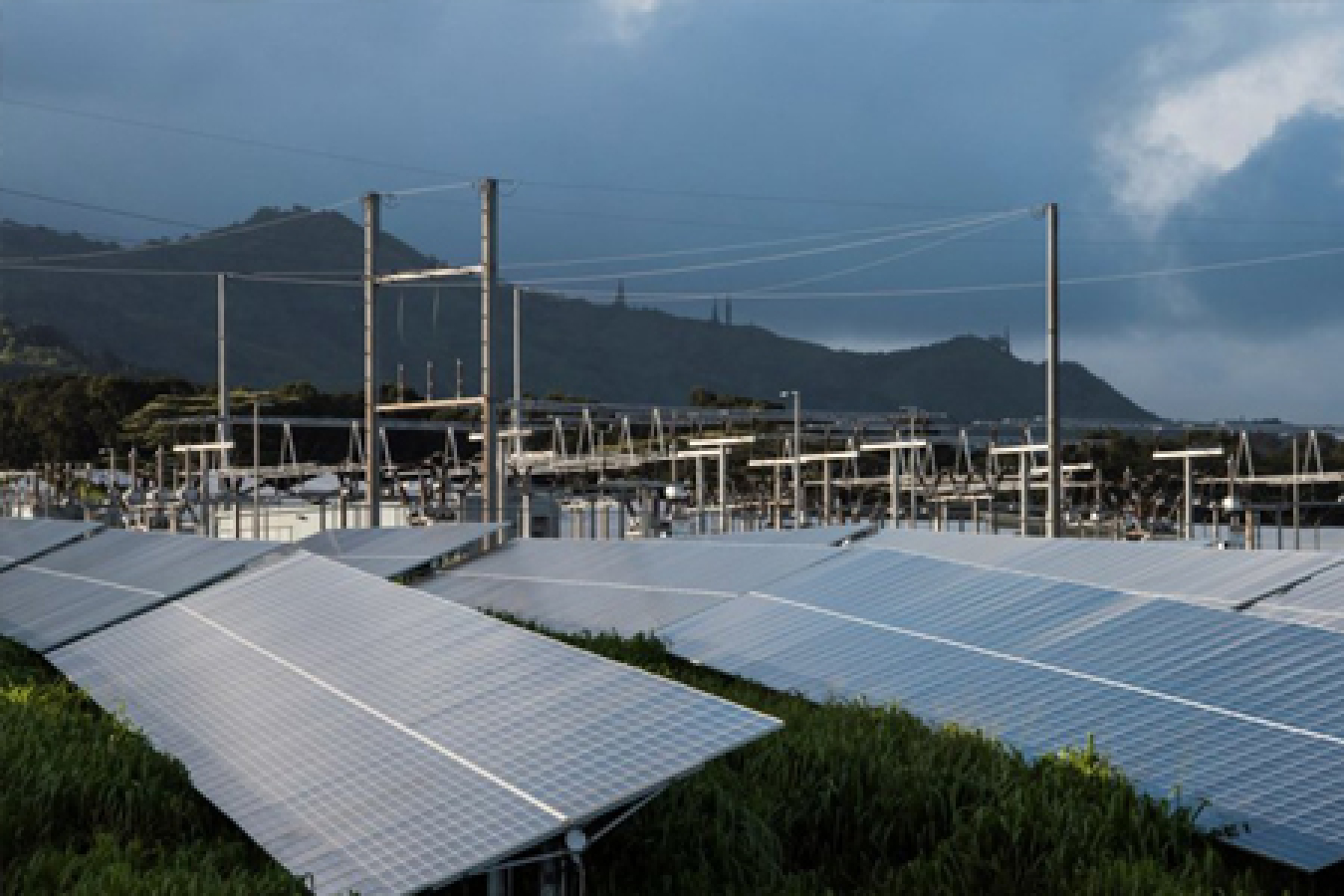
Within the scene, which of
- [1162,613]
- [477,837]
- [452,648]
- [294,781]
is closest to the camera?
[477,837]

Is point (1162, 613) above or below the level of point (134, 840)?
above

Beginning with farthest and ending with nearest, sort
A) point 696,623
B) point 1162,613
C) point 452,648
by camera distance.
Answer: point 696,623, point 1162,613, point 452,648

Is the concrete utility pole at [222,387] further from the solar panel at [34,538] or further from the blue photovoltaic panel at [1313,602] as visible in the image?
the blue photovoltaic panel at [1313,602]

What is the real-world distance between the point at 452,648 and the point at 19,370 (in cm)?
9410

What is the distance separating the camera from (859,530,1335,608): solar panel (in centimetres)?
1470

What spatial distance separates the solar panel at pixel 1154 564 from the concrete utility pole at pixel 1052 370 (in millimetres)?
8110

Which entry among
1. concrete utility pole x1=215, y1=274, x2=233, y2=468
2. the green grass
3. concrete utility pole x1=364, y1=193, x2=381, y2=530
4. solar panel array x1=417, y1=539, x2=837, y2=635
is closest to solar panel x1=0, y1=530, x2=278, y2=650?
solar panel array x1=417, y1=539, x2=837, y2=635

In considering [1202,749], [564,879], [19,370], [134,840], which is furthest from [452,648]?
[19,370]

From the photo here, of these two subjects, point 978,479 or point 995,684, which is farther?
point 978,479

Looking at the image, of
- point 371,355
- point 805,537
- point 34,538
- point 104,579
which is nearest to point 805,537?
point 805,537

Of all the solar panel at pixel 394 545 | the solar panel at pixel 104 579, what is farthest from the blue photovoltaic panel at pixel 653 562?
the solar panel at pixel 104 579

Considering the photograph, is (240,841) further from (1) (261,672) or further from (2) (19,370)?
(2) (19,370)

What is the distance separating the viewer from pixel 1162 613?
11.4 m

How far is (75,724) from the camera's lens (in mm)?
10797
